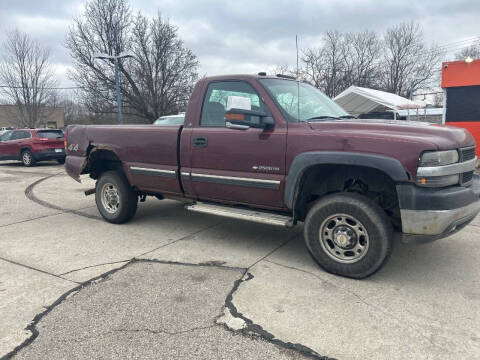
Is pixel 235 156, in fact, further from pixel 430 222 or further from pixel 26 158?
pixel 26 158

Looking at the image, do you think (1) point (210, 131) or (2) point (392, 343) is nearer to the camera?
(2) point (392, 343)

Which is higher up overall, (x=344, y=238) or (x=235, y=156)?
(x=235, y=156)

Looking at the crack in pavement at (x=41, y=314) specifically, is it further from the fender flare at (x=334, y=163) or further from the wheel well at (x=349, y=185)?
the wheel well at (x=349, y=185)

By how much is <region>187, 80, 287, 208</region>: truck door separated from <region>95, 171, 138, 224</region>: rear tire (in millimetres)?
1295

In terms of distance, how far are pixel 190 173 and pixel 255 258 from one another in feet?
4.09

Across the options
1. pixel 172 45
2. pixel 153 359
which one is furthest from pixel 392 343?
pixel 172 45

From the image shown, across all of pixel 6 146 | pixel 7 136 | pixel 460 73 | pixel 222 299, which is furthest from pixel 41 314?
pixel 7 136

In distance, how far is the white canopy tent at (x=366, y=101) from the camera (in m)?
16.0

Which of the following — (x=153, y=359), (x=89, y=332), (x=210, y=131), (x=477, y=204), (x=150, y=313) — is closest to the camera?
(x=153, y=359)

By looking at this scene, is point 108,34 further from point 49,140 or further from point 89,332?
point 89,332

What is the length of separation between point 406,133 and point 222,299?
2.09 meters

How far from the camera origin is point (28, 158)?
14250 mm

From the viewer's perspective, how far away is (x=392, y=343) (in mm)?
2387

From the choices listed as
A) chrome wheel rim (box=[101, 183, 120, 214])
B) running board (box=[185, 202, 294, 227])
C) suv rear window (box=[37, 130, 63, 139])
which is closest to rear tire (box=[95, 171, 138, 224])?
chrome wheel rim (box=[101, 183, 120, 214])
